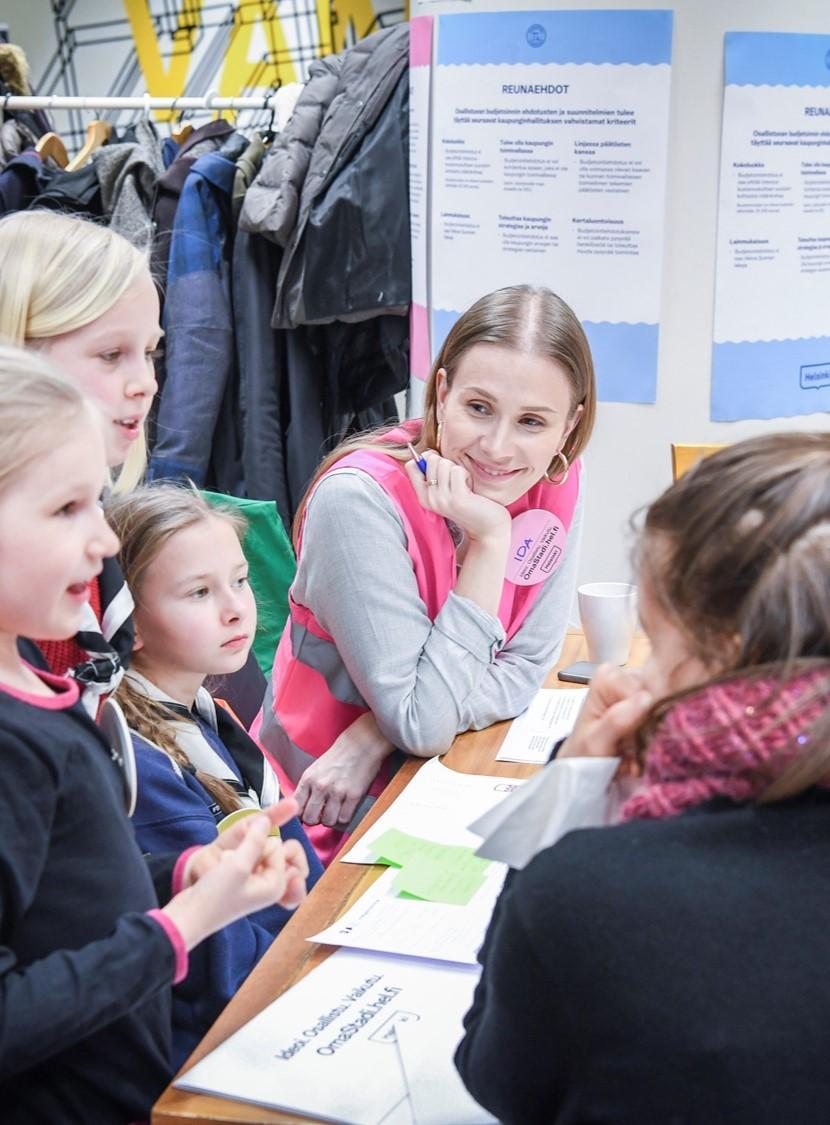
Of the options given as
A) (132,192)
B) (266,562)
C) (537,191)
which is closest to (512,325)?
(266,562)

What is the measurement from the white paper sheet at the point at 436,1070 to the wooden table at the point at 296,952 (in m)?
0.10

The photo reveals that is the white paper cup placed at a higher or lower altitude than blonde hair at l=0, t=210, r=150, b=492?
lower

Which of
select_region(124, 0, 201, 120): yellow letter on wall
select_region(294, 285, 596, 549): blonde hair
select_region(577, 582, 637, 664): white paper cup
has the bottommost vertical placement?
select_region(577, 582, 637, 664): white paper cup

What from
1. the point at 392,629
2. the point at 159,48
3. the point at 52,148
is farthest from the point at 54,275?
the point at 159,48

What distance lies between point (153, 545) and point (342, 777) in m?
0.45

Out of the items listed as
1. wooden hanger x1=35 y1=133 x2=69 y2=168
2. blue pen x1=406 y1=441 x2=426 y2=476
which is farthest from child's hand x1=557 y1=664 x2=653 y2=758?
wooden hanger x1=35 y1=133 x2=69 y2=168

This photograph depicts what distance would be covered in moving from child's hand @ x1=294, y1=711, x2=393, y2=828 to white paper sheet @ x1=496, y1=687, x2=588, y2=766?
0.20m

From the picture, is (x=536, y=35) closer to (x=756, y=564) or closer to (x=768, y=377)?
(x=768, y=377)

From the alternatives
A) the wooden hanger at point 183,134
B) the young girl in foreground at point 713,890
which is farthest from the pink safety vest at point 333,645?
the wooden hanger at point 183,134

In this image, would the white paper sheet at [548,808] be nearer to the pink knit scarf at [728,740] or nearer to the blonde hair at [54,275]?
the pink knit scarf at [728,740]

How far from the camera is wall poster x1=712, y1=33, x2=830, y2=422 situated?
255 cm

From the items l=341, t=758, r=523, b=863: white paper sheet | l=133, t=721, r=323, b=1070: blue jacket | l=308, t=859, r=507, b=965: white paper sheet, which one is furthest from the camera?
l=341, t=758, r=523, b=863: white paper sheet

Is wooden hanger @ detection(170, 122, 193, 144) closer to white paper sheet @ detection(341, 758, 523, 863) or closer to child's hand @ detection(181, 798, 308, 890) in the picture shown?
white paper sheet @ detection(341, 758, 523, 863)

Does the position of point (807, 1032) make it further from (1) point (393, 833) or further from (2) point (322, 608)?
(2) point (322, 608)
